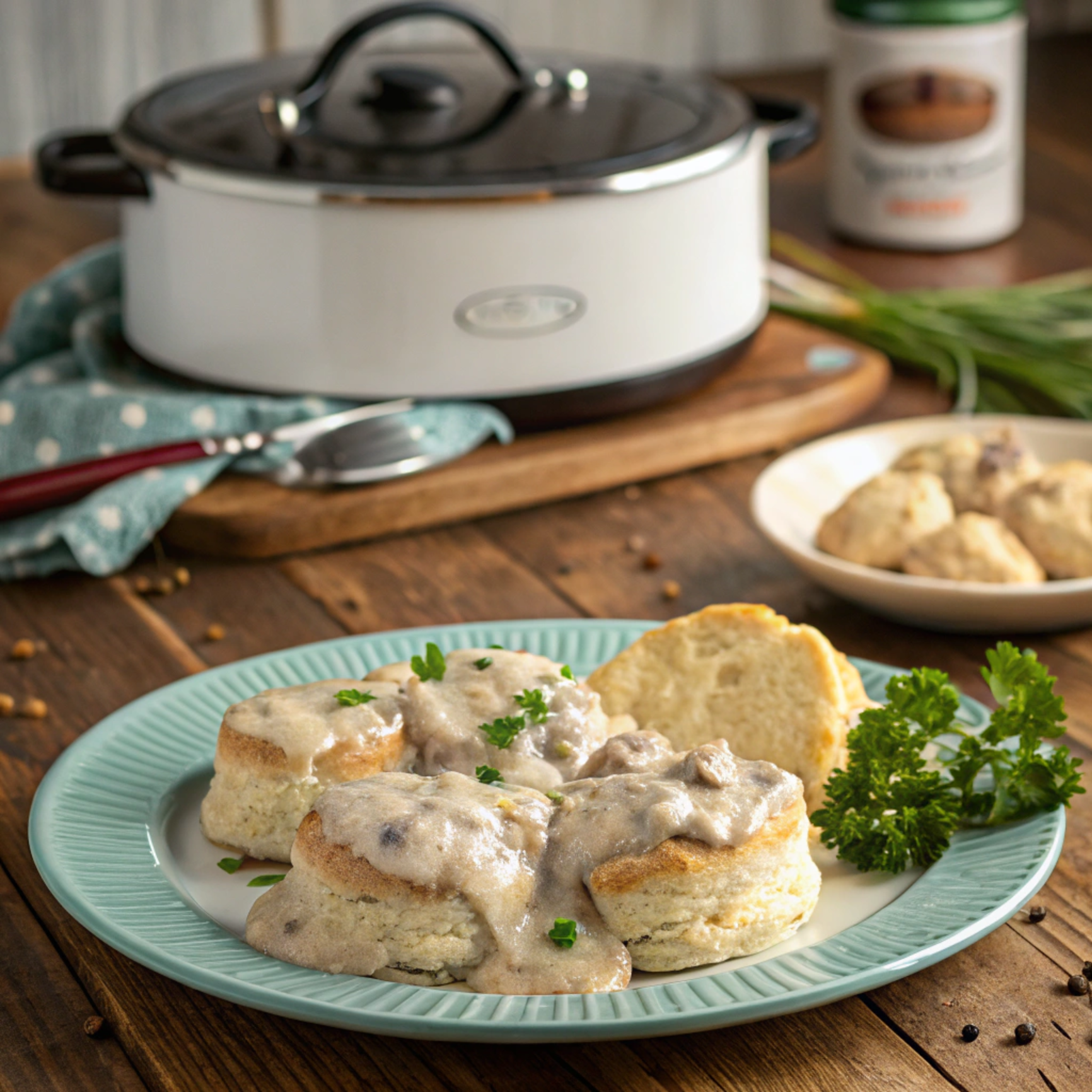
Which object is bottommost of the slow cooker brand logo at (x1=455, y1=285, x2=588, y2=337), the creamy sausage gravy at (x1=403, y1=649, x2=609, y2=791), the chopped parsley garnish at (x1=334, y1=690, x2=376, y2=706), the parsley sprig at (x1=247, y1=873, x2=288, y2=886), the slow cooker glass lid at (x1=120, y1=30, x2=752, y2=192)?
the parsley sprig at (x1=247, y1=873, x2=288, y2=886)

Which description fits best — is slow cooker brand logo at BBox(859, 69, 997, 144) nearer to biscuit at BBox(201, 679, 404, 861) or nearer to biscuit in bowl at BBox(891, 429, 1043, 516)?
biscuit in bowl at BBox(891, 429, 1043, 516)

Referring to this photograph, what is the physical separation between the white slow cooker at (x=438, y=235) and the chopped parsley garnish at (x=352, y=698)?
638mm

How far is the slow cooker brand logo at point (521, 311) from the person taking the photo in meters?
1.50

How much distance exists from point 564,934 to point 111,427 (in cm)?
91

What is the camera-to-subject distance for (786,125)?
1782mm

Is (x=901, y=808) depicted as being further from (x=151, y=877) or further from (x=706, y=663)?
(x=151, y=877)

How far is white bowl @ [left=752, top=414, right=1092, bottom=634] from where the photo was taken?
1.22m

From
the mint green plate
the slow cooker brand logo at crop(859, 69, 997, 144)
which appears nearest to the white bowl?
the mint green plate

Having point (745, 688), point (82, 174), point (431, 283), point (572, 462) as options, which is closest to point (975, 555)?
point (745, 688)

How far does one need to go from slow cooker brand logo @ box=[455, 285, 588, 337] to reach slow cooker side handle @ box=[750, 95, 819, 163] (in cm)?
38

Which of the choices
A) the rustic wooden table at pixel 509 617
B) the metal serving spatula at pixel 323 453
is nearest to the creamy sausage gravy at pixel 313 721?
the rustic wooden table at pixel 509 617

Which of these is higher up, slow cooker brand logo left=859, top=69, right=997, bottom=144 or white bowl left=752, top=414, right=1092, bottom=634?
slow cooker brand logo left=859, top=69, right=997, bottom=144

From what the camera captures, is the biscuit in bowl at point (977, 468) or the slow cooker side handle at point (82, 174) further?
the slow cooker side handle at point (82, 174)

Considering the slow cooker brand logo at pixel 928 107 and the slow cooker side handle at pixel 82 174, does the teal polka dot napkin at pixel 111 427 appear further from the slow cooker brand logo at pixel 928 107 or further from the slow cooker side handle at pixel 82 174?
the slow cooker brand logo at pixel 928 107
